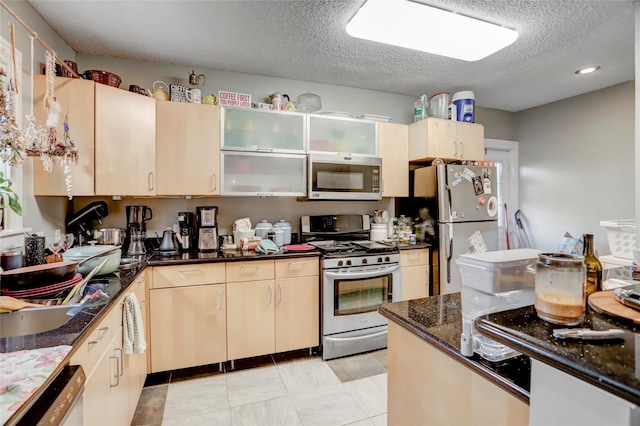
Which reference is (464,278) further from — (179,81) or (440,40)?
(179,81)

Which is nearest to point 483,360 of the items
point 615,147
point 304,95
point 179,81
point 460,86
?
point 304,95

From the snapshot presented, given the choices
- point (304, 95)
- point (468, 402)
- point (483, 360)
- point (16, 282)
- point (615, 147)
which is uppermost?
point (304, 95)

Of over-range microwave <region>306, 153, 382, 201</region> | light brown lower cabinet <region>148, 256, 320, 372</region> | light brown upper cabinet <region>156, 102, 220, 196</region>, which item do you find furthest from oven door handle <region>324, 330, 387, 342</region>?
light brown upper cabinet <region>156, 102, 220, 196</region>

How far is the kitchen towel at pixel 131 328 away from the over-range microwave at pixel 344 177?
1.65m

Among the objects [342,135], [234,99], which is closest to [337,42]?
[342,135]

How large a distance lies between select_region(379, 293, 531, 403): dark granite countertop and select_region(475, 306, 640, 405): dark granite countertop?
164 millimetres

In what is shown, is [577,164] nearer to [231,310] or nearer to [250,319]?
[250,319]

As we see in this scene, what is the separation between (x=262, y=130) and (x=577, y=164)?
3.58 meters

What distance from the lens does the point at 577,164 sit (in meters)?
3.65

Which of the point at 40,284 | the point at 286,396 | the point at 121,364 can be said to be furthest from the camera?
the point at 286,396

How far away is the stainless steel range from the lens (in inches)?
105

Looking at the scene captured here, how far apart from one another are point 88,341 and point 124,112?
1.76m

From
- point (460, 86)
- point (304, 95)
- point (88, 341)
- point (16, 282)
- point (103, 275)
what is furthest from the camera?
point (460, 86)

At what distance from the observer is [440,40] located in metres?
2.23
